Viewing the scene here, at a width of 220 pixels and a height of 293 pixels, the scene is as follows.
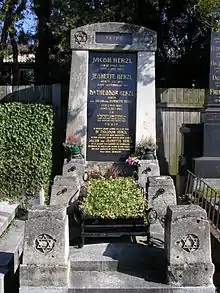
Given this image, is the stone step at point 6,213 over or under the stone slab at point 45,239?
under

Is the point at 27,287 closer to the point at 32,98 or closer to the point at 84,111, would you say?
the point at 84,111

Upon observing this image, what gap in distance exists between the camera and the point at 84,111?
886cm

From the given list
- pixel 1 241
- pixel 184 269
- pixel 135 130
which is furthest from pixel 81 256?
pixel 135 130

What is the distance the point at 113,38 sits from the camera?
8.79 m

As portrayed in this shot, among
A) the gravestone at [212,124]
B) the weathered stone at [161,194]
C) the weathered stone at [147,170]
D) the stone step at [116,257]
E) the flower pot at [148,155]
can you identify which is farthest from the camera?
the gravestone at [212,124]

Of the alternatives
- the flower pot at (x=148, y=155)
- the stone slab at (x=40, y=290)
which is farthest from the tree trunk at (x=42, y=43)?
the stone slab at (x=40, y=290)

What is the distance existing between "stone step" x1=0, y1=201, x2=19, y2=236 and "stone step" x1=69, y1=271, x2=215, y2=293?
2306 millimetres

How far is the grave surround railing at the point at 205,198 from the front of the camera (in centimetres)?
605

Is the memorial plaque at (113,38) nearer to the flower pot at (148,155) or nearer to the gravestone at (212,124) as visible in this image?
the gravestone at (212,124)

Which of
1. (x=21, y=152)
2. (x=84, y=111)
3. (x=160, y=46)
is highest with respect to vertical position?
(x=160, y=46)

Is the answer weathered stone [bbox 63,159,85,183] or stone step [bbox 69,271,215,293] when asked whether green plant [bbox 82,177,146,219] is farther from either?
weathered stone [bbox 63,159,85,183]

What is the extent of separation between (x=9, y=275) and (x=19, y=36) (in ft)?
38.7

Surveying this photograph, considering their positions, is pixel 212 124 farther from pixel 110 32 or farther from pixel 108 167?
pixel 110 32

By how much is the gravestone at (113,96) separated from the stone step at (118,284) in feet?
15.3
